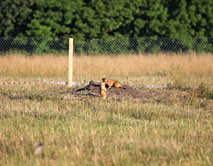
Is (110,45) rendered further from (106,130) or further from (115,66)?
(106,130)

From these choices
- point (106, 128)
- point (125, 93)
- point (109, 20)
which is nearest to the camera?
point (106, 128)

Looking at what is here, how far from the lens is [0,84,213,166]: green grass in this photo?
4.82 m

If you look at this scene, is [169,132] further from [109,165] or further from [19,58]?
[19,58]

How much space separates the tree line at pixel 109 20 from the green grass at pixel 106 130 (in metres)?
16.2

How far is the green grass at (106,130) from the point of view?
15.8ft

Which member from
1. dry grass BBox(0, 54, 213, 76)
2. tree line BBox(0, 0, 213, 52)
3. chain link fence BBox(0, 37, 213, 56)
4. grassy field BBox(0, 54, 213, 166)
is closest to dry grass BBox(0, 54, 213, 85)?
dry grass BBox(0, 54, 213, 76)

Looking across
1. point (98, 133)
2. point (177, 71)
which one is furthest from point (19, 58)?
point (98, 133)

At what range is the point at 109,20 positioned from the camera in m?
26.3

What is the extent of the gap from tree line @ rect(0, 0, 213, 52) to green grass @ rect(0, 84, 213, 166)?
1621 cm

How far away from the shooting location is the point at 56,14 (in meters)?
25.1

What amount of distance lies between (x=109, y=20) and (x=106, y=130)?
68.2ft

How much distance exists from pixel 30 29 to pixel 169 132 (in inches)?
810

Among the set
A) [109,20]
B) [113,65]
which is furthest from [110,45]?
[113,65]

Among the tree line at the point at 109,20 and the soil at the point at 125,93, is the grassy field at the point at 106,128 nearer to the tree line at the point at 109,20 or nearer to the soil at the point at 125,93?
the soil at the point at 125,93
